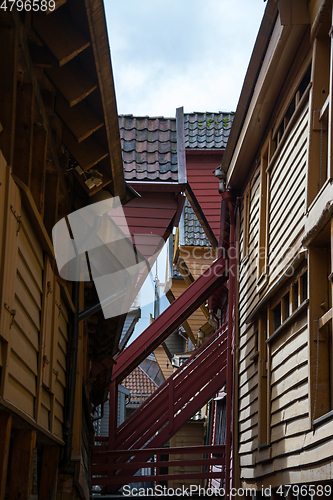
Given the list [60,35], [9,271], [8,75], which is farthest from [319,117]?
[9,271]

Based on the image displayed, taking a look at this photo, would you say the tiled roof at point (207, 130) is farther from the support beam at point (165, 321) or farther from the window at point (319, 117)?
the window at point (319, 117)

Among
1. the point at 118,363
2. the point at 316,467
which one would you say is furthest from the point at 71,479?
the point at 118,363

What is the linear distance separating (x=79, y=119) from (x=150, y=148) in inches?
192

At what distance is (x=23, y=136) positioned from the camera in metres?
3.89

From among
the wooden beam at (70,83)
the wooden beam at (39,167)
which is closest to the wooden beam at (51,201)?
the wooden beam at (39,167)

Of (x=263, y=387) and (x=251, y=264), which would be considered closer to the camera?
(x=263, y=387)

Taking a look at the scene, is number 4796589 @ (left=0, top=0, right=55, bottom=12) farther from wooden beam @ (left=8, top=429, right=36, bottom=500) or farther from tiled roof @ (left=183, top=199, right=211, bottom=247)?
tiled roof @ (left=183, top=199, right=211, bottom=247)

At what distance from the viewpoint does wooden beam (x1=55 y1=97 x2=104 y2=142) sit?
5.34m

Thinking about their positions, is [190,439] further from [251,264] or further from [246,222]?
[251,264]

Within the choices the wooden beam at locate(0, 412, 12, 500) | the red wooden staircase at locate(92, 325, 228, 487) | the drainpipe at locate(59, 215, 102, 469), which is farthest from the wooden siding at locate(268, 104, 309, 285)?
the red wooden staircase at locate(92, 325, 228, 487)

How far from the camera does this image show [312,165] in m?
5.06

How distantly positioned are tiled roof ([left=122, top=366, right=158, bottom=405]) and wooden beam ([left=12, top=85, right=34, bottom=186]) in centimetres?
2809

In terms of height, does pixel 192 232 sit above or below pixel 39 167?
above

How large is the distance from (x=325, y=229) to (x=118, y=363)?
296 inches
